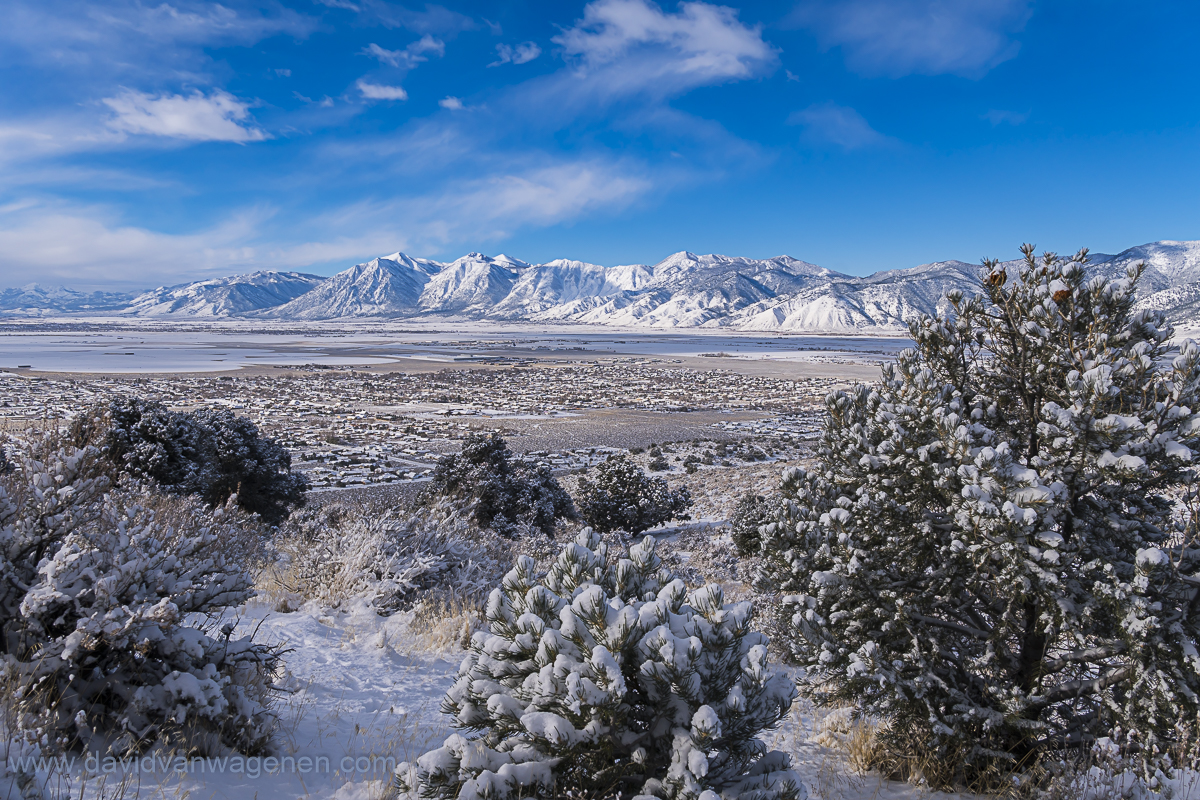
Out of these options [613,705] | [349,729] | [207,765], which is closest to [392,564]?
[349,729]

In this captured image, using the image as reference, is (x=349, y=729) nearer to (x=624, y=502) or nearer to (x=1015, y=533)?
(x=1015, y=533)

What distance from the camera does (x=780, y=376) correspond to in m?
75.7

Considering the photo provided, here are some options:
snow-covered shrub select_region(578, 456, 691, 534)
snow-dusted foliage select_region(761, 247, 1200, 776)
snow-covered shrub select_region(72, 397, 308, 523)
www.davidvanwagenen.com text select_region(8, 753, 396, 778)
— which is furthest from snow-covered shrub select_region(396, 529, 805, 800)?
snow-covered shrub select_region(578, 456, 691, 534)

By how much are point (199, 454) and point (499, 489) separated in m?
6.59

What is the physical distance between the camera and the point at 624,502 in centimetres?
1803

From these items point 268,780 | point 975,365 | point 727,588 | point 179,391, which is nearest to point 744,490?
point 727,588

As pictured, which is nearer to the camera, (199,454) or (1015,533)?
(1015,533)

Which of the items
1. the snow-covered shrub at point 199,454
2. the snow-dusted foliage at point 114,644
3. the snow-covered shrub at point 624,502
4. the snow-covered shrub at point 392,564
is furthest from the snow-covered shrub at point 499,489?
the snow-dusted foliage at point 114,644

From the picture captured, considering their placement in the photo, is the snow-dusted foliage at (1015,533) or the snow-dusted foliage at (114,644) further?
the snow-dusted foliage at (1015,533)

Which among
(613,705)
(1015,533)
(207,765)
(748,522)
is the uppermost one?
(1015,533)

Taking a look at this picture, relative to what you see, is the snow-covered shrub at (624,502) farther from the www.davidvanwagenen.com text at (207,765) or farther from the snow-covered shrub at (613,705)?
the snow-covered shrub at (613,705)

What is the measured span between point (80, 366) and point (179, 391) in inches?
1322

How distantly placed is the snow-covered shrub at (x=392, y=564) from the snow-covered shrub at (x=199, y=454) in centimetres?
455

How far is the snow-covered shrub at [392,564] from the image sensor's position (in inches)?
244
